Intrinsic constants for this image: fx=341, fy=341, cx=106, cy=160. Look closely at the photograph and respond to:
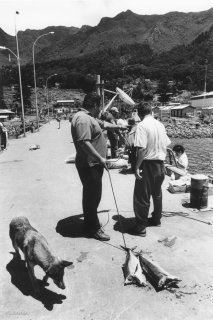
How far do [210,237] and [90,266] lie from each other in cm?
196

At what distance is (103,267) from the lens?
14.4ft

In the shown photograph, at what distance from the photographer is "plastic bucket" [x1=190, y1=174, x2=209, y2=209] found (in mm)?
6348

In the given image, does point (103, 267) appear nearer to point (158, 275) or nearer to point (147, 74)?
point (158, 275)

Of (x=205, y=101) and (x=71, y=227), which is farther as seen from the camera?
(x=205, y=101)

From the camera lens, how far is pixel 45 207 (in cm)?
696

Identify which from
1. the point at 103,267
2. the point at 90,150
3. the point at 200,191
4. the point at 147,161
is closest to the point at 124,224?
the point at 147,161

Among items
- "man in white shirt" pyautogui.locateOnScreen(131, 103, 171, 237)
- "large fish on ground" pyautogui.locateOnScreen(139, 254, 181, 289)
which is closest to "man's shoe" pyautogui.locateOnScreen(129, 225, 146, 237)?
"man in white shirt" pyautogui.locateOnScreen(131, 103, 171, 237)

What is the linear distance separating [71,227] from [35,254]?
201cm

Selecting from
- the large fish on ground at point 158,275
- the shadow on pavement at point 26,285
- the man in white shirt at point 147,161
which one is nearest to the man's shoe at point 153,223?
the man in white shirt at point 147,161

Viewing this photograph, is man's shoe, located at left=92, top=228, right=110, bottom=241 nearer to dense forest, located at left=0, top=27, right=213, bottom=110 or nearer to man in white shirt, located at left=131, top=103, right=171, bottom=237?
man in white shirt, located at left=131, top=103, right=171, bottom=237

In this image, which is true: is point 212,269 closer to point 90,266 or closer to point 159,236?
point 159,236

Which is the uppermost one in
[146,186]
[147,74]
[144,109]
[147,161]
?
[147,74]

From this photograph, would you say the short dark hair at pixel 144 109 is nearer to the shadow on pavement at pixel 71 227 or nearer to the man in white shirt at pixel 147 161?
the man in white shirt at pixel 147 161

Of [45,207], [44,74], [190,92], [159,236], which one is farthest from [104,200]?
[44,74]
